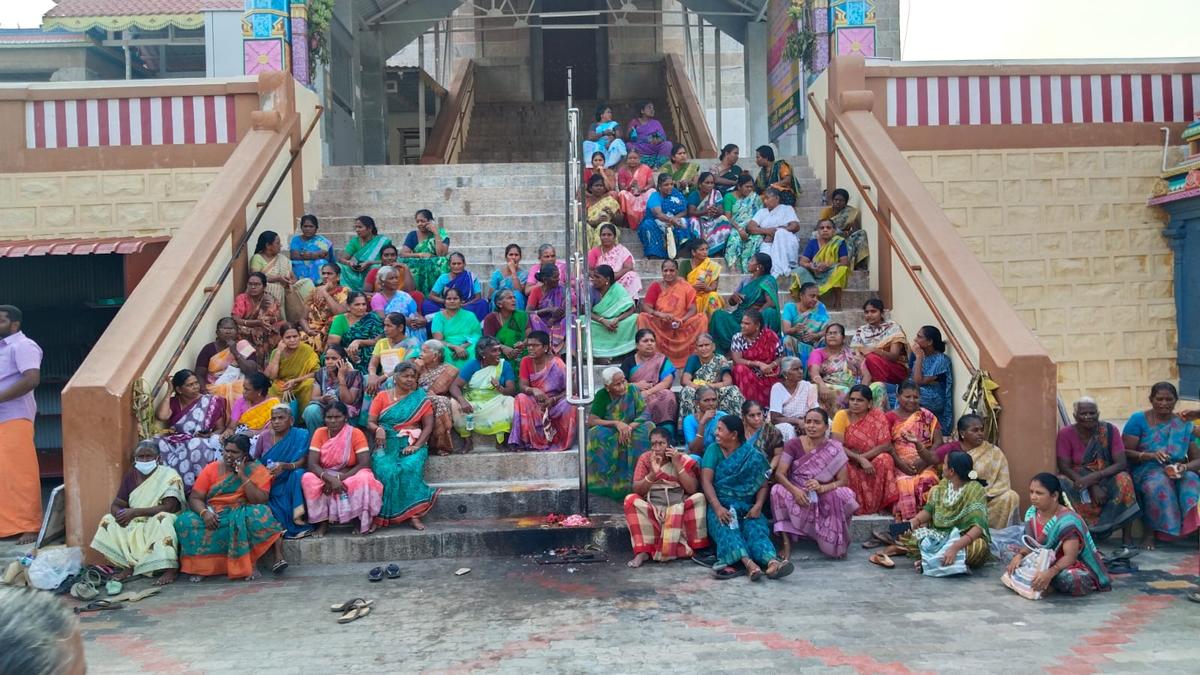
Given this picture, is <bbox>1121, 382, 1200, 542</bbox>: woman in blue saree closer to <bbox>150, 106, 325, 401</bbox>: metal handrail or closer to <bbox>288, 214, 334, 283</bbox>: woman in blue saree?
<bbox>150, 106, 325, 401</bbox>: metal handrail

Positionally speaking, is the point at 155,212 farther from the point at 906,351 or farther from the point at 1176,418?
the point at 1176,418

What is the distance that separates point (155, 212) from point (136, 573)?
541 cm

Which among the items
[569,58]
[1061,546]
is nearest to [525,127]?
[569,58]

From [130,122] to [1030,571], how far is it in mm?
9354

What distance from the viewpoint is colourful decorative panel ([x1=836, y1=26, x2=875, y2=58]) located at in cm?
1104

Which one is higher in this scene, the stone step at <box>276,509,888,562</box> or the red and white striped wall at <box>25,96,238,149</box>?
the red and white striped wall at <box>25,96,238,149</box>

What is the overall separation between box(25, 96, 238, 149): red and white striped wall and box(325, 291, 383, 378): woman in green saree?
327cm

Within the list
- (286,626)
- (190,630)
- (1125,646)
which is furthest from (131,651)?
(1125,646)

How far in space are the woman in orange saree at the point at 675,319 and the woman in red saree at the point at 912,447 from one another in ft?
6.17

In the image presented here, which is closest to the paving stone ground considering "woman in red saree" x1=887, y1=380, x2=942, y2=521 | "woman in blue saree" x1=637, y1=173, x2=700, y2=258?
"woman in red saree" x1=887, y1=380, x2=942, y2=521

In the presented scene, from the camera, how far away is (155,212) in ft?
34.2

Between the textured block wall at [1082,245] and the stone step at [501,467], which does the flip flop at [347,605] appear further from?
the textured block wall at [1082,245]

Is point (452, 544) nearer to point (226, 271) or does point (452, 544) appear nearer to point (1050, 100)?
point (226, 271)

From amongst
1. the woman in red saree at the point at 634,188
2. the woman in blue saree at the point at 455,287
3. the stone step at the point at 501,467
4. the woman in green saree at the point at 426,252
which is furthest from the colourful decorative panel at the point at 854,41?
the stone step at the point at 501,467
